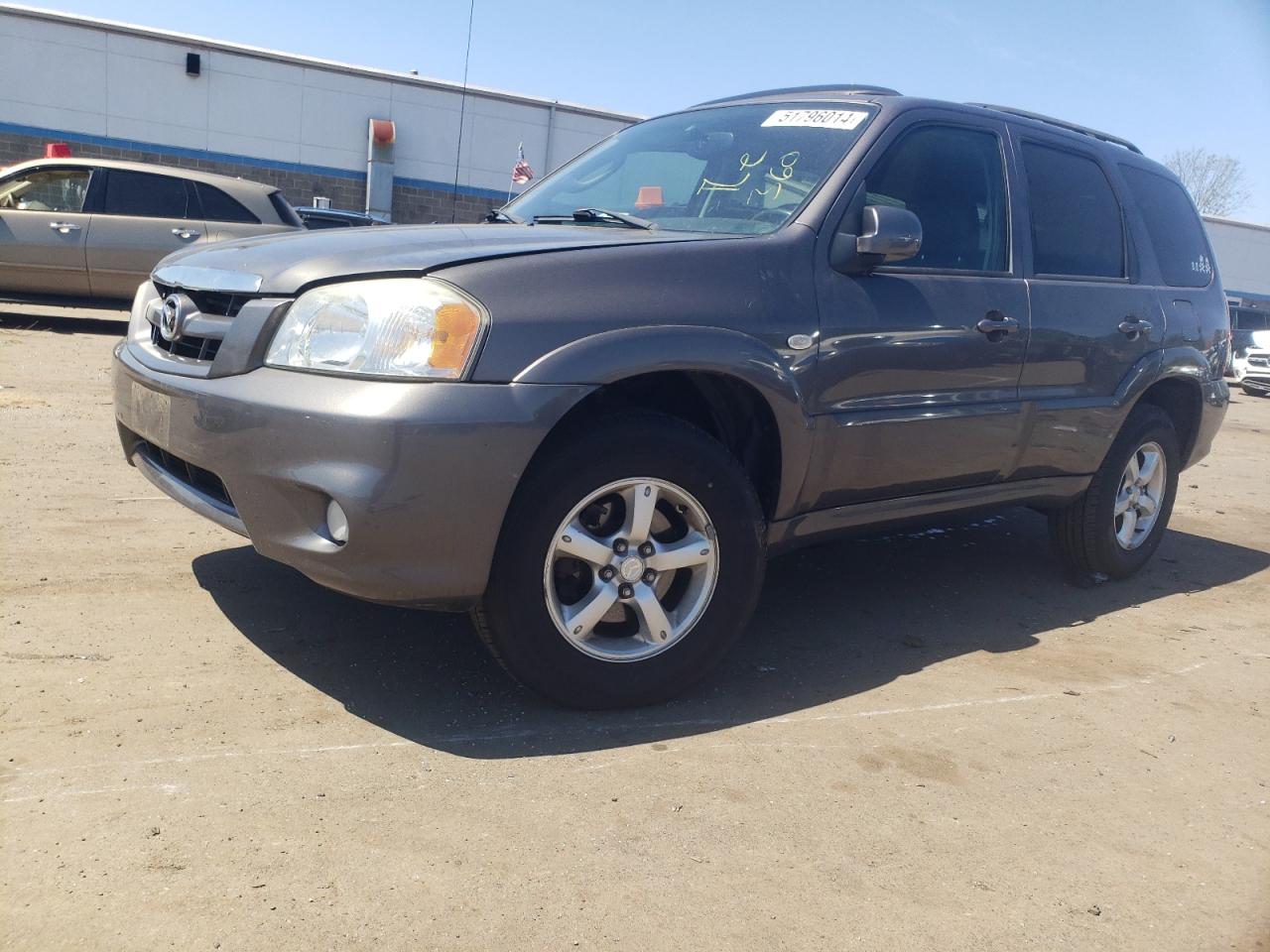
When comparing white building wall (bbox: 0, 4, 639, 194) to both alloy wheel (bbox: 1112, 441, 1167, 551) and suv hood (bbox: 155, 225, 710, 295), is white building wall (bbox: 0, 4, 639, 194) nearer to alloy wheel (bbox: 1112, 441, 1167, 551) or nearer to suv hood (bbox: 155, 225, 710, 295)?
alloy wheel (bbox: 1112, 441, 1167, 551)

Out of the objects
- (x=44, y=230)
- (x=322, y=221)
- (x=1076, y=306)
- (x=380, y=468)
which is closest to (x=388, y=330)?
(x=380, y=468)

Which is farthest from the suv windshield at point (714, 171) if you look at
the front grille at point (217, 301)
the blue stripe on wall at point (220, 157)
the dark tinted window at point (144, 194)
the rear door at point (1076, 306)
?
the blue stripe on wall at point (220, 157)

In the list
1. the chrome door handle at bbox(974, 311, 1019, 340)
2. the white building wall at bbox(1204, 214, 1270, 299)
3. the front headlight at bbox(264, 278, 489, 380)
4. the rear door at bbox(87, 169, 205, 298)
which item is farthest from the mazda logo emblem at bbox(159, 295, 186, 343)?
the white building wall at bbox(1204, 214, 1270, 299)

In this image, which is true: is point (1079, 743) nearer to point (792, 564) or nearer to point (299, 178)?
point (792, 564)

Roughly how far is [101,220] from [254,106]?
13.4 metres

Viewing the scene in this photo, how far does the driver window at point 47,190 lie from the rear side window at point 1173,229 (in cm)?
966

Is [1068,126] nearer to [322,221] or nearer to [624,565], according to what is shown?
[624,565]

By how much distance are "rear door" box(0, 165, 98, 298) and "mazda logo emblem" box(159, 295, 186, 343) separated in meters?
8.58

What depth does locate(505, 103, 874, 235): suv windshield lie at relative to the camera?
372 centimetres

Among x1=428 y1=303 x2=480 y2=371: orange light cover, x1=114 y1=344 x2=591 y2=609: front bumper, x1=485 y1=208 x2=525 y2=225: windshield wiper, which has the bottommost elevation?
x1=114 y1=344 x2=591 y2=609: front bumper

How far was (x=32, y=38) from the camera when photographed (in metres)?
21.4

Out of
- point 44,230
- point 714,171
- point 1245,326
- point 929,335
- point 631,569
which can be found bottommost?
point 1245,326

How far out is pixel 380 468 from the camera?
2.68 metres

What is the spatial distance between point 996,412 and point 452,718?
7.30 feet
